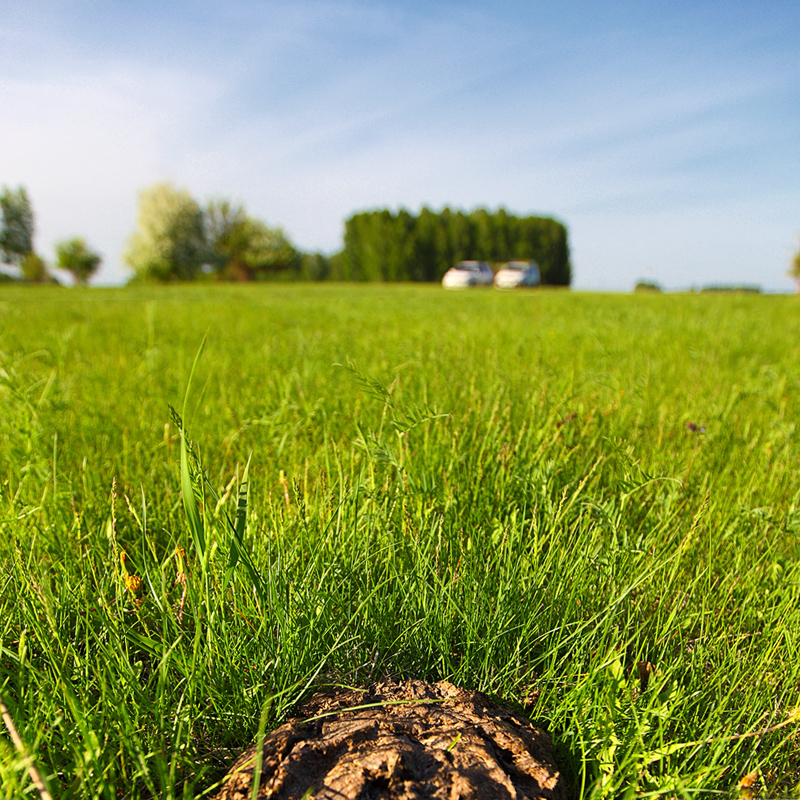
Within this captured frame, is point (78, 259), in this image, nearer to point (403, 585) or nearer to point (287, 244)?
point (287, 244)

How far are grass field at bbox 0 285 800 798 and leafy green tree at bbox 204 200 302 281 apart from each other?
52742 mm

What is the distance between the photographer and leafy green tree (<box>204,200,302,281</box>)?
171ft

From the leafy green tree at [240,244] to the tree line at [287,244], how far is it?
0.10m

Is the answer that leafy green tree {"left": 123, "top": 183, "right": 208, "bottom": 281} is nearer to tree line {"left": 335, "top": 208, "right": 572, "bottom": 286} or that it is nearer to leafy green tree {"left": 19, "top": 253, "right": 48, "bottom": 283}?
leafy green tree {"left": 19, "top": 253, "right": 48, "bottom": 283}

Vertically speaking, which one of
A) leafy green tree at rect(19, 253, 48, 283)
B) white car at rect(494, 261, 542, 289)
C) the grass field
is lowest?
the grass field

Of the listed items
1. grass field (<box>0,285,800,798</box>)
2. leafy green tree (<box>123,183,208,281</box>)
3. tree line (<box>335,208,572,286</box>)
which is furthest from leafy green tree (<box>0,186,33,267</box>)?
grass field (<box>0,285,800,798</box>)

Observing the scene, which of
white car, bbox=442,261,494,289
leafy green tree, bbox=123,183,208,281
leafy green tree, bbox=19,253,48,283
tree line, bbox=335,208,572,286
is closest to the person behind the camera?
white car, bbox=442,261,494,289

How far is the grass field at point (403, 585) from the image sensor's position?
3.18ft

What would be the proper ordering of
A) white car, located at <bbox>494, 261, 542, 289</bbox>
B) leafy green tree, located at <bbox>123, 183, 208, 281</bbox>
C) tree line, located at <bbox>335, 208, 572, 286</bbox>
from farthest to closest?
1. leafy green tree, located at <bbox>123, 183, 208, 281</bbox>
2. tree line, located at <bbox>335, 208, 572, 286</bbox>
3. white car, located at <bbox>494, 261, 542, 289</bbox>

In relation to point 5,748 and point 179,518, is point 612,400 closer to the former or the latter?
point 179,518

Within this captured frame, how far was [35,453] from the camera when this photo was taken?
1.78 meters

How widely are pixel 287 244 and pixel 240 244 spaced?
4498mm

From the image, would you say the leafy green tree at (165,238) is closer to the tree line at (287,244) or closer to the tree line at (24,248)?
the tree line at (287,244)

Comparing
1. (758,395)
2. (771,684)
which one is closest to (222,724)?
(771,684)
